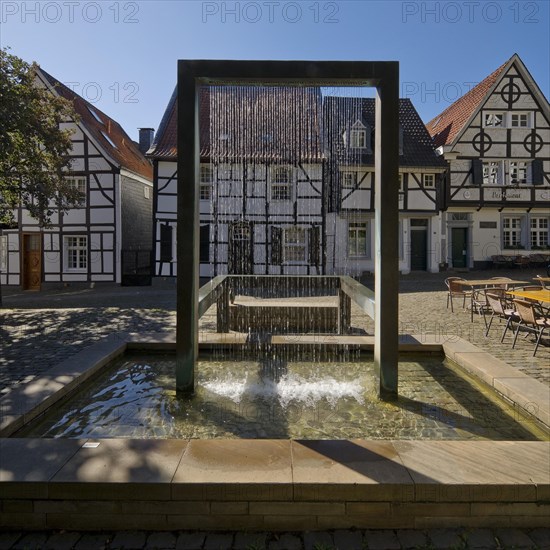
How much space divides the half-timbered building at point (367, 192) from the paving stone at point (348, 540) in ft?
65.3

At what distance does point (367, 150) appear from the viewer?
79.3 ft

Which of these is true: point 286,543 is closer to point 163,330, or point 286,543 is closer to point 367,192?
point 163,330

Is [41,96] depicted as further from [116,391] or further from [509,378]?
[509,378]

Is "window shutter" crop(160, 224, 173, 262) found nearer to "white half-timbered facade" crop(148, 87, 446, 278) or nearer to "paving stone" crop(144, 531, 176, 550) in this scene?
"white half-timbered facade" crop(148, 87, 446, 278)

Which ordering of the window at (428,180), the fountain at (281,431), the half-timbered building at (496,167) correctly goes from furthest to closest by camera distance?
the half-timbered building at (496,167)
the window at (428,180)
the fountain at (281,431)

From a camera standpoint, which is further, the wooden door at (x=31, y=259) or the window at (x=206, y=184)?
the window at (x=206, y=184)

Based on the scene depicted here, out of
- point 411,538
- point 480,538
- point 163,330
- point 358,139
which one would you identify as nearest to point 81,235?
point 358,139

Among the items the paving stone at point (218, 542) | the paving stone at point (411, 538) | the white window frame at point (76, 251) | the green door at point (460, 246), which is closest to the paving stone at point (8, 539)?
the paving stone at point (218, 542)

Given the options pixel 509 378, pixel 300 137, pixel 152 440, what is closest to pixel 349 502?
pixel 152 440

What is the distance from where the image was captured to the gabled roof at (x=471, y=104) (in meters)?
24.8

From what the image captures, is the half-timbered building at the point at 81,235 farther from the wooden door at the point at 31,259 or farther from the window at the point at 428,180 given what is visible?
the window at the point at 428,180

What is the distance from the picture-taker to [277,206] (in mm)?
22094

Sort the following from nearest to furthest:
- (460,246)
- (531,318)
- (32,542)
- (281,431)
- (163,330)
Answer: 1. (32,542)
2. (281,431)
3. (531,318)
4. (163,330)
5. (460,246)

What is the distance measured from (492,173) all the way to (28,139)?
75.6ft
